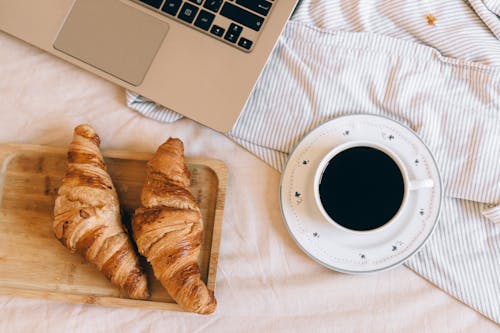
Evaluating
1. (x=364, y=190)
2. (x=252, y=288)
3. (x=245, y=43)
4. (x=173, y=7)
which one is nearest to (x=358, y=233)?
(x=364, y=190)

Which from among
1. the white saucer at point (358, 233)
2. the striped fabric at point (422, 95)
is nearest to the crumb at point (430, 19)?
the striped fabric at point (422, 95)

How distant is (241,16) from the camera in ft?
2.34

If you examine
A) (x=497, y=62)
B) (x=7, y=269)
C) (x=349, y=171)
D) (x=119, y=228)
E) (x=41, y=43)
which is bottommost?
(x=7, y=269)

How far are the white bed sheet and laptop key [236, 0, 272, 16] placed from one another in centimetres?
18

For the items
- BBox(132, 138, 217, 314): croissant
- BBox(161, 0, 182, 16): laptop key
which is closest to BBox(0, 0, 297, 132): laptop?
BBox(161, 0, 182, 16): laptop key

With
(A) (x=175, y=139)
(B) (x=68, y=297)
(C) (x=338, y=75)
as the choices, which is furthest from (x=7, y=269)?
(C) (x=338, y=75)

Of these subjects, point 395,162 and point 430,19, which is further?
point 430,19

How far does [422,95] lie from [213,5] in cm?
32

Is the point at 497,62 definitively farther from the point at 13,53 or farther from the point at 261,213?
the point at 13,53

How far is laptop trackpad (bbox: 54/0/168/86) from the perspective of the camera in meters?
0.73

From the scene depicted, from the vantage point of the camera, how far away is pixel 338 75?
745 mm

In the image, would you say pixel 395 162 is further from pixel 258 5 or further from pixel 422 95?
pixel 258 5

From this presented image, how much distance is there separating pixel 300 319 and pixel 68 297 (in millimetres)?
306

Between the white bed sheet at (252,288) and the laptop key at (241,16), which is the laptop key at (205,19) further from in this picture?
the white bed sheet at (252,288)
